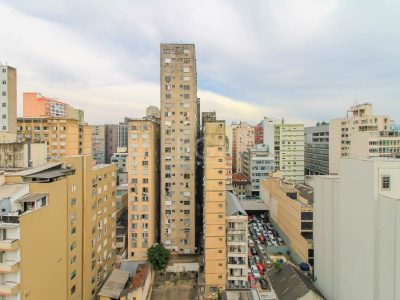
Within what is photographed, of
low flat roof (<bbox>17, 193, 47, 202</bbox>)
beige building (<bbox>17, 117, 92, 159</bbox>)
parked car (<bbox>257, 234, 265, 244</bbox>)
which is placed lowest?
parked car (<bbox>257, 234, 265, 244</bbox>)

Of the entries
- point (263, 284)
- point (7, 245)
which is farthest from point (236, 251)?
point (7, 245)

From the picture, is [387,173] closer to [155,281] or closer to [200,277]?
[200,277]

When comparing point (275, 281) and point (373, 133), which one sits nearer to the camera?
point (275, 281)

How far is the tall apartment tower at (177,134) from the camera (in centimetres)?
3450

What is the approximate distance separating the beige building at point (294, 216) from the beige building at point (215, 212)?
376 inches

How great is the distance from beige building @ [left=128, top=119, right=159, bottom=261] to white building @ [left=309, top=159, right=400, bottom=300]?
18.2m

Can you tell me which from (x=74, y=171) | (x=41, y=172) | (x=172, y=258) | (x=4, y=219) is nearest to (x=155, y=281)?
(x=172, y=258)

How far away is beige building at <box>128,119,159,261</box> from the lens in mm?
32750

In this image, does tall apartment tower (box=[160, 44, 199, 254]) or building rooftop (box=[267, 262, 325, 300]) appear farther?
tall apartment tower (box=[160, 44, 199, 254])

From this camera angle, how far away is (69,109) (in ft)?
252

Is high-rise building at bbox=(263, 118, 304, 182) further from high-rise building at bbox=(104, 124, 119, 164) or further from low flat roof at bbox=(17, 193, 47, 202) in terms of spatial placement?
low flat roof at bbox=(17, 193, 47, 202)

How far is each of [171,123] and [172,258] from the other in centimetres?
1469

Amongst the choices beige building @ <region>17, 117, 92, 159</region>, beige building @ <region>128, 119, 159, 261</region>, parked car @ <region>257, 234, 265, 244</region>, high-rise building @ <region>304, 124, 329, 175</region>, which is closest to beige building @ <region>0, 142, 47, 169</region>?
beige building @ <region>128, 119, 159, 261</region>

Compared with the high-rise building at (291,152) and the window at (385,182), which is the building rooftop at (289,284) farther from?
the high-rise building at (291,152)
